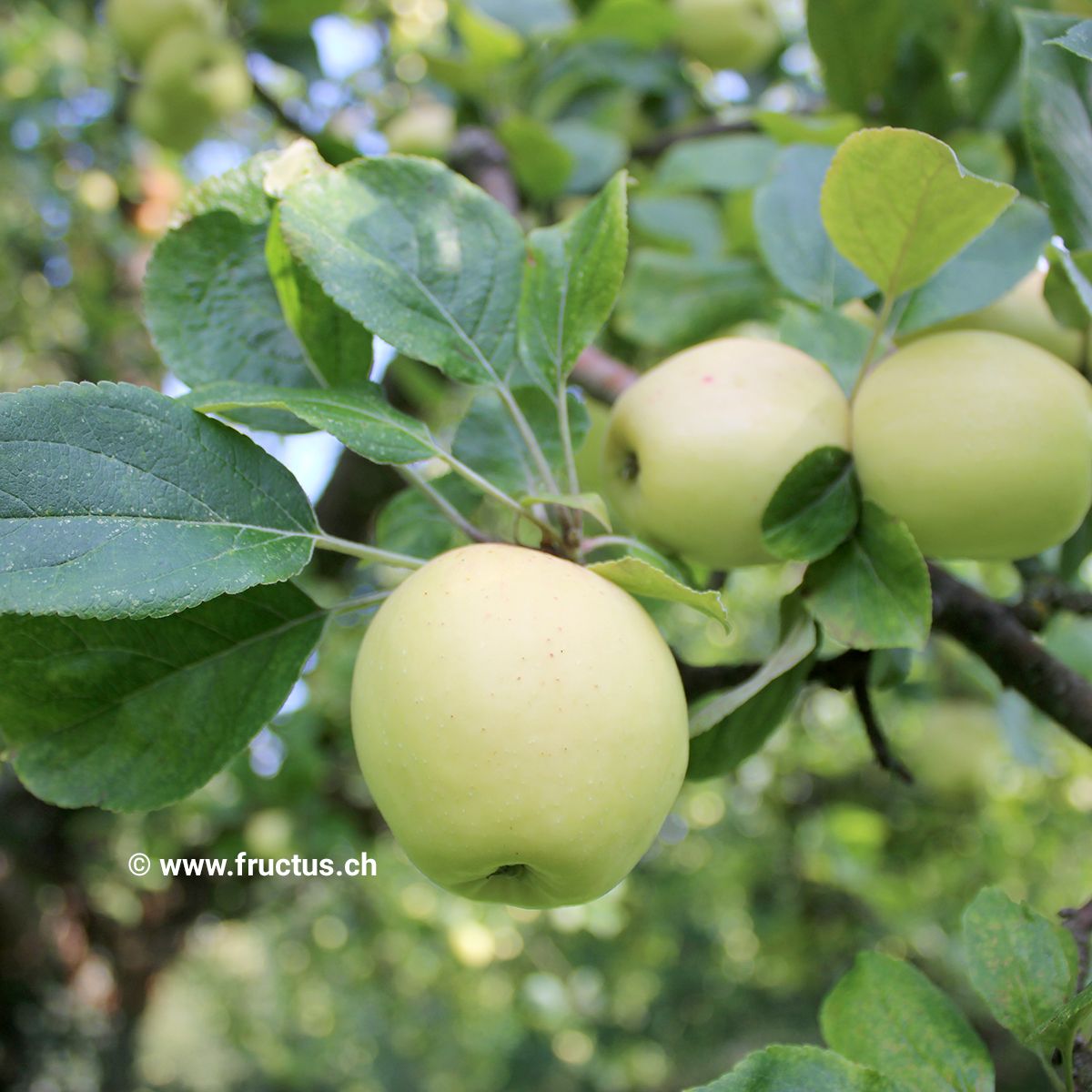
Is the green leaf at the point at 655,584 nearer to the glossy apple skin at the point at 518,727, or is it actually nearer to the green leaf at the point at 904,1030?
the glossy apple skin at the point at 518,727

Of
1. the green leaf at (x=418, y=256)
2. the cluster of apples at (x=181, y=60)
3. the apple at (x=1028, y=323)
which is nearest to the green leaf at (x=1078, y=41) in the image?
the apple at (x=1028, y=323)

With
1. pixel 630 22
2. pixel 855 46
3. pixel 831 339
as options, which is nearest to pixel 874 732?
pixel 831 339

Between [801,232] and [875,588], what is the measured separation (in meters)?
0.32

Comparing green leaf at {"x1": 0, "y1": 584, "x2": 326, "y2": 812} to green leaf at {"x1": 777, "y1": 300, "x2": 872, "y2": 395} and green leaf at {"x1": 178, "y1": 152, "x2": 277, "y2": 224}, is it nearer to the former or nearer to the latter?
green leaf at {"x1": 178, "y1": 152, "x2": 277, "y2": 224}

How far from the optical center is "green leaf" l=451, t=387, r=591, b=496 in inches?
25.9

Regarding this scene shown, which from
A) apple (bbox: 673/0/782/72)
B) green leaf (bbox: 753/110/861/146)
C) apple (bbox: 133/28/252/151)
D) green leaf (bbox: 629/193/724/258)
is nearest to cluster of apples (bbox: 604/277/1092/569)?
green leaf (bbox: 753/110/861/146)

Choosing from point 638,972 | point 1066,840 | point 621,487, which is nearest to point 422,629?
point 621,487

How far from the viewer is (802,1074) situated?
0.46 metres

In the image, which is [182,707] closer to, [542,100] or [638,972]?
[542,100]

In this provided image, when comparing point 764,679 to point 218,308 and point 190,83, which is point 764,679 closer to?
point 218,308

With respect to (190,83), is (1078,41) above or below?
above

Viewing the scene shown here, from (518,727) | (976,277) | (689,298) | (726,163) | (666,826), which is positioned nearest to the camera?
(518,727)

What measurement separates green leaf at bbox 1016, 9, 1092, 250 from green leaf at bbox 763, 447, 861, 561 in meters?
0.21

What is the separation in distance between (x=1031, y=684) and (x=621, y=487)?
1.00 ft
